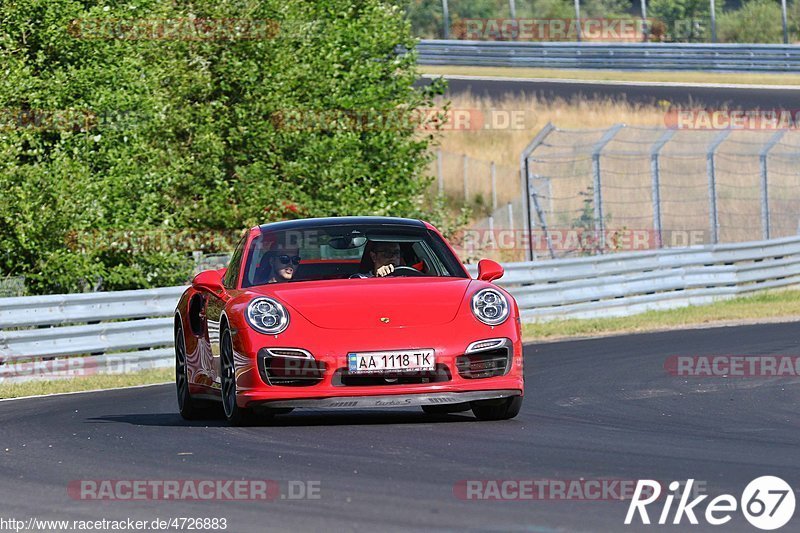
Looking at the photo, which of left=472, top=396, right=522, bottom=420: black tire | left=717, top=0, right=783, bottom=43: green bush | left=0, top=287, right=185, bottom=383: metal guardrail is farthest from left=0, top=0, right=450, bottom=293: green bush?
left=717, top=0, right=783, bottom=43: green bush

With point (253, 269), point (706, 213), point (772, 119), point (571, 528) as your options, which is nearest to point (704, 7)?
point (772, 119)

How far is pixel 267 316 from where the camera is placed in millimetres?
9273

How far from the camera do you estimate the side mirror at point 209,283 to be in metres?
10.1

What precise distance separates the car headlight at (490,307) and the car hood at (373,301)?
10cm

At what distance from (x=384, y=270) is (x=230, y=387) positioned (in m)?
1.30

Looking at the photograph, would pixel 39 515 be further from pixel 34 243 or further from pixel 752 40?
pixel 752 40

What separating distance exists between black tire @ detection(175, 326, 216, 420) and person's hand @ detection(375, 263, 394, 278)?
162 centimetres

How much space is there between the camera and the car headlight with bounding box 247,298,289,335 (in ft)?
30.2

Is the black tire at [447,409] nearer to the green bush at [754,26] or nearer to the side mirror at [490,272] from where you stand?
the side mirror at [490,272]

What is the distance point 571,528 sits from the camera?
5590 mm

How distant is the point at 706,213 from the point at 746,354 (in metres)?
20.2

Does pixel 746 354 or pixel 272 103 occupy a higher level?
pixel 272 103

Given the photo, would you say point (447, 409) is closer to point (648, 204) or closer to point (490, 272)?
point (490, 272)

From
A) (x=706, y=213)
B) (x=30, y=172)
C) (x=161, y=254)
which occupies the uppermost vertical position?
(x=30, y=172)
